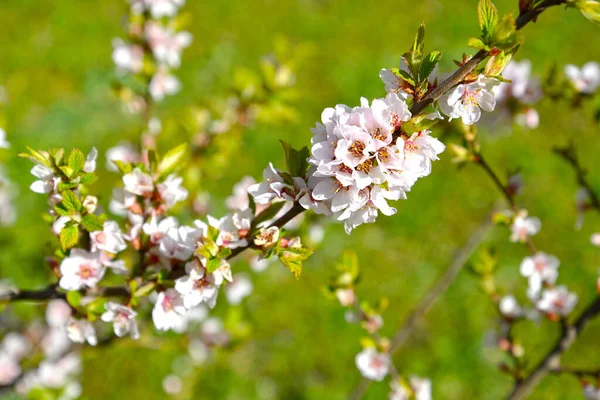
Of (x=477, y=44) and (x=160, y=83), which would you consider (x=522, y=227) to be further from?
(x=160, y=83)

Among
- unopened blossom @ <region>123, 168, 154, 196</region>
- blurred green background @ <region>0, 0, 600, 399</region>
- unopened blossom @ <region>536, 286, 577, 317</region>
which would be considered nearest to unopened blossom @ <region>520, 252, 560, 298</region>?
unopened blossom @ <region>536, 286, 577, 317</region>

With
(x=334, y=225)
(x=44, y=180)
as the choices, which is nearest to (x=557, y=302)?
(x=44, y=180)

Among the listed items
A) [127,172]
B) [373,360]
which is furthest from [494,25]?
[373,360]

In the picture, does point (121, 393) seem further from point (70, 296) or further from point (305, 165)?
point (305, 165)

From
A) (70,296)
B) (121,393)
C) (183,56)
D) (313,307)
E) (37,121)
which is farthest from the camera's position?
(183,56)

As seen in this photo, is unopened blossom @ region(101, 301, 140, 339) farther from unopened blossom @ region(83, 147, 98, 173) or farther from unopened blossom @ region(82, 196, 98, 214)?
unopened blossom @ region(83, 147, 98, 173)
